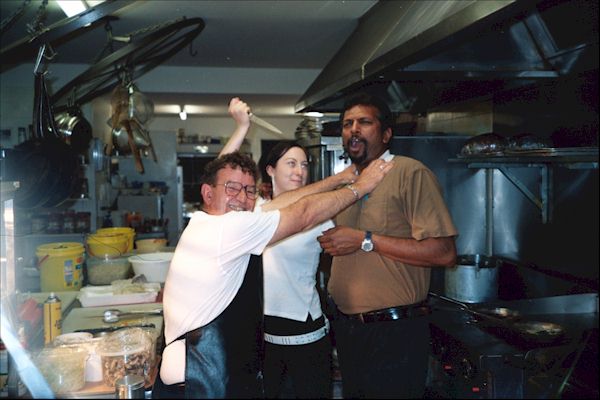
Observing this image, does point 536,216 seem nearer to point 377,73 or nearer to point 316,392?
point 377,73

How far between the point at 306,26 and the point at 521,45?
220 cm

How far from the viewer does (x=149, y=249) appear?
4066 mm

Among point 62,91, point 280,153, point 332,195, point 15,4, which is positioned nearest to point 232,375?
point 332,195

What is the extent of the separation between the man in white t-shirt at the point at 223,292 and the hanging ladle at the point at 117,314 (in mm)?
674

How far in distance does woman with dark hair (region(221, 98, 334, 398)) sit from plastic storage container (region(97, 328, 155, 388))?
0.52 meters

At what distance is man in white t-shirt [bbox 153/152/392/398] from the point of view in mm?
1839

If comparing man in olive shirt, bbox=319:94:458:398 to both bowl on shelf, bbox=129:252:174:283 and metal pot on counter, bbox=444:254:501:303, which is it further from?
bowl on shelf, bbox=129:252:174:283

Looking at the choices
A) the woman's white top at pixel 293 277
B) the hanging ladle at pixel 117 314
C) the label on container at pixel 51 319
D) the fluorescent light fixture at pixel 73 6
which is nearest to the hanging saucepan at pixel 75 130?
the fluorescent light fixture at pixel 73 6

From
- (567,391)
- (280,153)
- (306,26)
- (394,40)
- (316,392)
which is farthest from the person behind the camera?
(306,26)

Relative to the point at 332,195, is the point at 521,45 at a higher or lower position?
higher

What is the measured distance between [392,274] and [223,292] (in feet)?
2.27

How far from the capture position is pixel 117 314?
265 centimetres

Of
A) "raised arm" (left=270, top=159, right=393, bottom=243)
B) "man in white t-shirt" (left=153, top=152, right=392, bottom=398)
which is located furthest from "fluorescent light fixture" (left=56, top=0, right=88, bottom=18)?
"raised arm" (left=270, top=159, right=393, bottom=243)

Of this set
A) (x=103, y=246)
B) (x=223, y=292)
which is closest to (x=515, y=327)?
(x=223, y=292)
